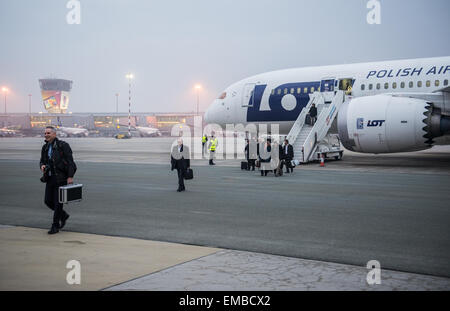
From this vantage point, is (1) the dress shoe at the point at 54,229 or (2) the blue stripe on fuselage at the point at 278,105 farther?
(2) the blue stripe on fuselage at the point at 278,105

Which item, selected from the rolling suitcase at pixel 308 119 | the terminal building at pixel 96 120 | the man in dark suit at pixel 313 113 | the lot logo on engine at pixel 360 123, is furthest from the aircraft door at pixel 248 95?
the terminal building at pixel 96 120

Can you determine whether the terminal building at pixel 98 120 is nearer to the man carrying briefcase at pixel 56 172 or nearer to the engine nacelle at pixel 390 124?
the engine nacelle at pixel 390 124

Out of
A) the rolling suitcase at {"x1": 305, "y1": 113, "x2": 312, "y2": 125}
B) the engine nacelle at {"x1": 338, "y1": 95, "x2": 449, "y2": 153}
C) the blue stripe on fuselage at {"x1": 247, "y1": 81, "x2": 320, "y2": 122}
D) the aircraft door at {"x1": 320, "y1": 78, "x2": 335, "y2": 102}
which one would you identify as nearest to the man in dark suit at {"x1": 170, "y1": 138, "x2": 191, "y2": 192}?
the engine nacelle at {"x1": 338, "y1": 95, "x2": 449, "y2": 153}

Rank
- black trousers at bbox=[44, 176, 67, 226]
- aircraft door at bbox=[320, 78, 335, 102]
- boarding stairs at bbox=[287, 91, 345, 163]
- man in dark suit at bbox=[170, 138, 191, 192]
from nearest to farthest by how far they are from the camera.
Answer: black trousers at bbox=[44, 176, 67, 226], man in dark suit at bbox=[170, 138, 191, 192], boarding stairs at bbox=[287, 91, 345, 163], aircraft door at bbox=[320, 78, 335, 102]

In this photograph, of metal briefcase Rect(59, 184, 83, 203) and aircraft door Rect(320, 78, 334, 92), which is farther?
aircraft door Rect(320, 78, 334, 92)

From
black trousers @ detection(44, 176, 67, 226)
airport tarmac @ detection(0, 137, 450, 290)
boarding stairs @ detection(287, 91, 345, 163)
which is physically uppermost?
boarding stairs @ detection(287, 91, 345, 163)

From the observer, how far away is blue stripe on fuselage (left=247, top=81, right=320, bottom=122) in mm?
24953

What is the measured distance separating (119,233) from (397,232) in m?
4.76

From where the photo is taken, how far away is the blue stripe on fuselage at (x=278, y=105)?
982 inches

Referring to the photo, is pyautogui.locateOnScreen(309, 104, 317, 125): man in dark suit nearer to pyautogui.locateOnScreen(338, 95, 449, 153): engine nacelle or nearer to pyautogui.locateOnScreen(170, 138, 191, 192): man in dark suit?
pyautogui.locateOnScreen(338, 95, 449, 153): engine nacelle

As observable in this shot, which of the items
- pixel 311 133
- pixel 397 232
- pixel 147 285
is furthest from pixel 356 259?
pixel 311 133

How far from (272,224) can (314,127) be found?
14.9 metres

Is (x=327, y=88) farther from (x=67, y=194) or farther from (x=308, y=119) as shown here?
(x=67, y=194)
